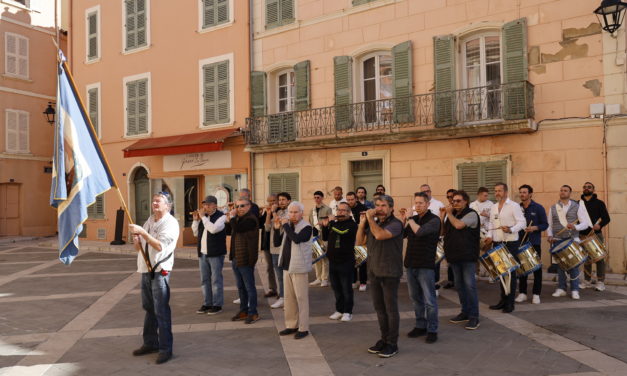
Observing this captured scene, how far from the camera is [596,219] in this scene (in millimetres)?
8883

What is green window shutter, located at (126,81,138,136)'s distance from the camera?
18188 mm

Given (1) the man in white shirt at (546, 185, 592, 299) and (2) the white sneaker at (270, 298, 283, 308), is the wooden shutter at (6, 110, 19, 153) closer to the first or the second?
(2) the white sneaker at (270, 298, 283, 308)

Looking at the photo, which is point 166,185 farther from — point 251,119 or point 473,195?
point 473,195

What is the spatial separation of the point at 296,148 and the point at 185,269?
4.42 m

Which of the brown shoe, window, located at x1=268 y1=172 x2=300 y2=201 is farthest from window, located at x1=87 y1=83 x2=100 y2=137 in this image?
the brown shoe

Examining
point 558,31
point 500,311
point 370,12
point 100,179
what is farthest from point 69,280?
point 558,31

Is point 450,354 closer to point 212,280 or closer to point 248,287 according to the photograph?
point 248,287

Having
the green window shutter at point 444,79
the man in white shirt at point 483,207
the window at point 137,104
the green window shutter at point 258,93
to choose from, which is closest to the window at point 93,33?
the window at point 137,104

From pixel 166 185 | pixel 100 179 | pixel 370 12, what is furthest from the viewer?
pixel 166 185

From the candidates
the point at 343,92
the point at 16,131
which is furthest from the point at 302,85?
the point at 16,131

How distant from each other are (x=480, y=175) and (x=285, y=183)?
5.55 meters

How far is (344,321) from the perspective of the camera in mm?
6785

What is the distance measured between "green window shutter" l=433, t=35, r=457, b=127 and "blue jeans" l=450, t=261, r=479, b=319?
5849 millimetres

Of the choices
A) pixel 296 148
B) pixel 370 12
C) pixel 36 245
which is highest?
pixel 370 12
